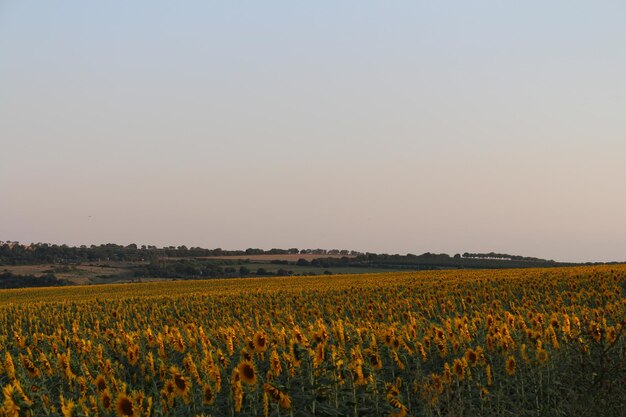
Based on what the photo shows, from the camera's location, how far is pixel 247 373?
823 centimetres

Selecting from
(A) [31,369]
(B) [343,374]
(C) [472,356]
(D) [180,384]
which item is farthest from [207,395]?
(C) [472,356]

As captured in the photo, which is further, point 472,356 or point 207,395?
point 472,356

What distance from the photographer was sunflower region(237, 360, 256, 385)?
26.9ft

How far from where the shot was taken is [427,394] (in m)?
8.07

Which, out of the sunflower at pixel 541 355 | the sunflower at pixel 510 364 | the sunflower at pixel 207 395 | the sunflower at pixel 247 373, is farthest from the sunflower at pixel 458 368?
the sunflower at pixel 207 395

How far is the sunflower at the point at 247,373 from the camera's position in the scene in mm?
8188

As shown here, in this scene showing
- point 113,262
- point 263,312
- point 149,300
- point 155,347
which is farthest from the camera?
point 113,262

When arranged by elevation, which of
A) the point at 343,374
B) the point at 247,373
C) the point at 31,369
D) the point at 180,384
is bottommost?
the point at 31,369

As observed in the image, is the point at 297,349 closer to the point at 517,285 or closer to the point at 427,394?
the point at 427,394

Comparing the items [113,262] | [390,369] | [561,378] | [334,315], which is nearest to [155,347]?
[390,369]

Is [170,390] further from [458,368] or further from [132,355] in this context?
[458,368]

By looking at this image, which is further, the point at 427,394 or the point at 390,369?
the point at 390,369

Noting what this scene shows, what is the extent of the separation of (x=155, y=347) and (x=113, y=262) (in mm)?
98834

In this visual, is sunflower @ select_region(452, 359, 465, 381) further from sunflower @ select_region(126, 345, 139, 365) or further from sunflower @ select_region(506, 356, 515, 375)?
sunflower @ select_region(126, 345, 139, 365)
